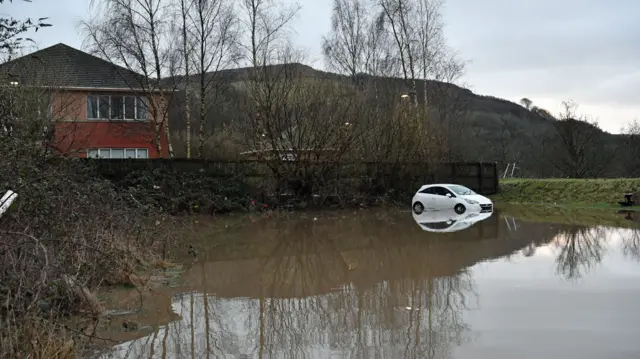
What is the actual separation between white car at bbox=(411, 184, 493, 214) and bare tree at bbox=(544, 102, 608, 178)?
1736 cm

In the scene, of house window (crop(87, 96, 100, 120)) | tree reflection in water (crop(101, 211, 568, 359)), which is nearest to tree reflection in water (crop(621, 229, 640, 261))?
tree reflection in water (crop(101, 211, 568, 359))

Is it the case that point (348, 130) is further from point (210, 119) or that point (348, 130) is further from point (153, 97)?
point (210, 119)

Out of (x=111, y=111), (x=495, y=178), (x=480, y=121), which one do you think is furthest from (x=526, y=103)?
(x=111, y=111)

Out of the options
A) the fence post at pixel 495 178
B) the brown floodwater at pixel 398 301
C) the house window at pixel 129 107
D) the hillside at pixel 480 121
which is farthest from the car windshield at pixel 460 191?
the house window at pixel 129 107

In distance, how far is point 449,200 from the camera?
25.4 metres

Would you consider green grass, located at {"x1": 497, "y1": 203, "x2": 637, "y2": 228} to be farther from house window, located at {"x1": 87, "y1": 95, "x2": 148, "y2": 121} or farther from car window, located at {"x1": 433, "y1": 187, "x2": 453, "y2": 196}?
house window, located at {"x1": 87, "y1": 95, "x2": 148, "y2": 121}

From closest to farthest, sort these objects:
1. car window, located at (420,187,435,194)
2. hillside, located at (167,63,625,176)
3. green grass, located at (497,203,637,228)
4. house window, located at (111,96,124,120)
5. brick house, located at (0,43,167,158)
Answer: green grass, located at (497,203,637,228), car window, located at (420,187,435,194), hillside, located at (167,63,625,176), brick house, located at (0,43,167,158), house window, located at (111,96,124,120)

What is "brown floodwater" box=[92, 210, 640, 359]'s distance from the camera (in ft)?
20.9

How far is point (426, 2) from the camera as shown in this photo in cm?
3559

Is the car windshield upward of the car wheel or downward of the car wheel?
upward

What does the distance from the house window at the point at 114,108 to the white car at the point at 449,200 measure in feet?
55.3

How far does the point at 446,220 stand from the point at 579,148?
22754mm

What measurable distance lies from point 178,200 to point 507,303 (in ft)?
55.9

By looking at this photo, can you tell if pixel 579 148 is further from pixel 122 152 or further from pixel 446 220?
pixel 122 152
